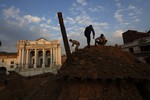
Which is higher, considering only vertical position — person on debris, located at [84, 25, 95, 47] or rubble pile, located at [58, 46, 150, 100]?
person on debris, located at [84, 25, 95, 47]

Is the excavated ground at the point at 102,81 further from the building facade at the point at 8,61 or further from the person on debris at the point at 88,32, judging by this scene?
the building facade at the point at 8,61

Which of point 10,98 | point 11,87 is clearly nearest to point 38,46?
point 11,87

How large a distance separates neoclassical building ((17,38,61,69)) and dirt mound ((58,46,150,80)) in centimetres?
3308

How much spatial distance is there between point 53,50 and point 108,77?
121ft

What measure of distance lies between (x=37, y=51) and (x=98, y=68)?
3791 cm

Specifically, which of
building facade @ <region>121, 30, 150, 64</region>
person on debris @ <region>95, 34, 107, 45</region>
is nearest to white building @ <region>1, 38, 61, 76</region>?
building facade @ <region>121, 30, 150, 64</region>

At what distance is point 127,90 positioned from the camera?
634 cm

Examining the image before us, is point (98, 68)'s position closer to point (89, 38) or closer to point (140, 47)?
point (89, 38)

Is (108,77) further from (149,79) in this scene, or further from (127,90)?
(149,79)

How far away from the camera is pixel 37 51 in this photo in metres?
42.6

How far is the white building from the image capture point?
4009 centimetres

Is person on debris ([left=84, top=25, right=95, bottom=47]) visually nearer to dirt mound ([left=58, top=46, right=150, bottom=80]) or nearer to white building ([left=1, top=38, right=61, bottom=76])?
dirt mound ([left=58, top=46, right=150, bottom=80])

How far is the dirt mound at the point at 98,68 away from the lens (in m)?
6.27

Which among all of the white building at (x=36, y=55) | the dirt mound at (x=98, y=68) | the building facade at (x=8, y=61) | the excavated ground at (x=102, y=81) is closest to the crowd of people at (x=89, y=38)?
the dirt mound at (x=98, y=68)
